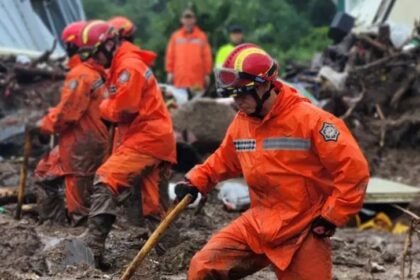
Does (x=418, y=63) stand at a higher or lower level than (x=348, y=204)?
lower

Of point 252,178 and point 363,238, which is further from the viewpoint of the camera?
point 363,238

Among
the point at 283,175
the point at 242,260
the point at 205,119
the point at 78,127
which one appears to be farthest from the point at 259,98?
the point at 205,119

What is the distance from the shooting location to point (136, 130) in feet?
24.0

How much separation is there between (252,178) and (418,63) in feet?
27.6

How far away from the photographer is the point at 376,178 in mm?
11633

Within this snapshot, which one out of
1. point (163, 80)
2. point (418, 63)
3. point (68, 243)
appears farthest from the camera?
point (163, 80)

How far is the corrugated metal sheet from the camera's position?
14.6 metres

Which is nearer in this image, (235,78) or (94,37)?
(235,78)

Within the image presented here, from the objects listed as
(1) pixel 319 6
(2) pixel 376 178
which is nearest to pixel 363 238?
(2) pixel 376 178

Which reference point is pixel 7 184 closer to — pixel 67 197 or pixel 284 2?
pixel 67 197

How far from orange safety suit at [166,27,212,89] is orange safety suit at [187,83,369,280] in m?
10.6

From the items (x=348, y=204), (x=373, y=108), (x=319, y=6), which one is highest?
(x=348, y=204)

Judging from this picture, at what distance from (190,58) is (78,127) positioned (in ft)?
25.8

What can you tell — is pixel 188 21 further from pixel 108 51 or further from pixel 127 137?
pixel 127 137
